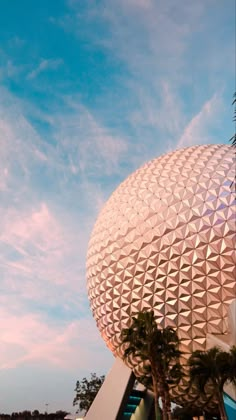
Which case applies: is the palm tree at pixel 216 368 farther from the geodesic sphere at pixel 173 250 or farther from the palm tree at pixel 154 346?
the geodesic sphere at pixel 173 250

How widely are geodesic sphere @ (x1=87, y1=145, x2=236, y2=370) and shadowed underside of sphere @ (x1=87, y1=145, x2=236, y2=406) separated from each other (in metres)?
0.06

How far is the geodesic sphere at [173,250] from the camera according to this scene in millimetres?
20031

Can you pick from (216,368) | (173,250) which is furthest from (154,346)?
(173,250)

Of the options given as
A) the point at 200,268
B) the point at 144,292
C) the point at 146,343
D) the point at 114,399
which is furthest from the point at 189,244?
the point at 114,399

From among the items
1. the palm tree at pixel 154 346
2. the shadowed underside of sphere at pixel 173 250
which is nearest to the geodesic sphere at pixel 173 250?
the shadowed underside of sphere at pixel 173 250

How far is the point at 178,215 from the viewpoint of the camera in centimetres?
2173

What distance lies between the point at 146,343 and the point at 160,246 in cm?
659

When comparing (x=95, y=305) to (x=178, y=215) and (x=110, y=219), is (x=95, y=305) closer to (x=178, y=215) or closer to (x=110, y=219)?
(x=110, y=219)

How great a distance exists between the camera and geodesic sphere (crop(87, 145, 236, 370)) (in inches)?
789

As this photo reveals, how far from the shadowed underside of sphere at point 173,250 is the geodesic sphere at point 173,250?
0.18 ft

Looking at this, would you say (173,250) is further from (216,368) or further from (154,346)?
(216,368)

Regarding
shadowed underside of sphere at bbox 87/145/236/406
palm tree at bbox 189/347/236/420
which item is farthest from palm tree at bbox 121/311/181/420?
shadowed underside of sphere at bbox 87/145/236/406

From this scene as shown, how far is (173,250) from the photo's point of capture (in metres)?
21.1

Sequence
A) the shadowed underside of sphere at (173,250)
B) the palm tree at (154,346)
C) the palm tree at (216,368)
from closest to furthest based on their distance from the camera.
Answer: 1. the palm tree at (216,368)
2. the palm tree at (154,346)
3. the shadowed underside of sphere at (173,250)
